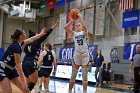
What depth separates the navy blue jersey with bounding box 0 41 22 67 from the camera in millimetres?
5633

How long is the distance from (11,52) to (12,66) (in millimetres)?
307

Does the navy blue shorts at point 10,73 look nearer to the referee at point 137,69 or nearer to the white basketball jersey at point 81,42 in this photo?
the white basketball jersey at point 81,42

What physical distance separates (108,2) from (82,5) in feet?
13.7

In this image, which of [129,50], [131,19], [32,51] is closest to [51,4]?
[131,19]

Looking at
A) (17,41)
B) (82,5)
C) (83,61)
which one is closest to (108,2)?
(82,5)

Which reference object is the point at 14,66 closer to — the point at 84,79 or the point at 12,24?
the point at 84,79

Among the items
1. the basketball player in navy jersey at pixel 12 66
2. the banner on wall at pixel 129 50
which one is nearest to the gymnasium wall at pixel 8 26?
the banner on wall at pixel 129 50

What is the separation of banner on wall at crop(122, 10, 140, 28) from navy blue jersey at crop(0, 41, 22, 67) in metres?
13.4

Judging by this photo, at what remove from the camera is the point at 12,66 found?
5785mm

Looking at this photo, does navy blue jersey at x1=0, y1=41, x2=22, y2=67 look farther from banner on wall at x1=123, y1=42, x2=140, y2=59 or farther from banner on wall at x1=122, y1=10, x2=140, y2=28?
banner on wall at x1=122, y1=10, x2=140, y2=28

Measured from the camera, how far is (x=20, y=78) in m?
5.83

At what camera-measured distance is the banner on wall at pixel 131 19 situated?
59.6 feet

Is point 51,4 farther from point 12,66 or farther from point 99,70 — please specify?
point 12,66

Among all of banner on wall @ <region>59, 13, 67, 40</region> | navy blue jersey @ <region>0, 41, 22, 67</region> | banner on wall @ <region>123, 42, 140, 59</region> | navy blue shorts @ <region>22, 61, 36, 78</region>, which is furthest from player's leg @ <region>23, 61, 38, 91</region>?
banner on wall @ <region>59, 13, 67, 40</region>
